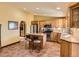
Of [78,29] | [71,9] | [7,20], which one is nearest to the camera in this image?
[78,29]

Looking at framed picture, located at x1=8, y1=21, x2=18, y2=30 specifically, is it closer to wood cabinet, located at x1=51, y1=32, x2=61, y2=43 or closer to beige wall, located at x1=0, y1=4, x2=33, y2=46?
beige wall, located at x1=0, y1=4, x2=33, y2=46

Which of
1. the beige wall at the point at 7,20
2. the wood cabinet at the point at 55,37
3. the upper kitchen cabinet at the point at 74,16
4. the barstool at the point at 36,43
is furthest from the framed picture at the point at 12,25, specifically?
the upper kitchen cabinet at the point at 74,16

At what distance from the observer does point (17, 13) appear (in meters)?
10.6

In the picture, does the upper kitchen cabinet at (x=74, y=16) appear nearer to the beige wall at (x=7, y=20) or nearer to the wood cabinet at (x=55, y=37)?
the beige wall at (x=7, y=20)

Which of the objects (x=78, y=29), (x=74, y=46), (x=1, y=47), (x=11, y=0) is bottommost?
(x=1, y=47)

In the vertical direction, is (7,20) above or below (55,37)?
above

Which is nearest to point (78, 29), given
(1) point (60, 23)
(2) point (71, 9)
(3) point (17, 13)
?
(2) point (71, 9)

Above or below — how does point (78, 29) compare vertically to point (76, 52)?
above

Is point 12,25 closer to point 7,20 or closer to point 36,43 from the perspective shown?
point 7,20

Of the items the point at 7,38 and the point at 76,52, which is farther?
the point at 7,38

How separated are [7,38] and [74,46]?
558 cm

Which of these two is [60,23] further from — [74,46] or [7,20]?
[74,46]

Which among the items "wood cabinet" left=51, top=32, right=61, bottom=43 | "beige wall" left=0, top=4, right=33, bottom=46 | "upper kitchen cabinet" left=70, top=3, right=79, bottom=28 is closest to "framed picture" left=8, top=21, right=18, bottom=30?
"beige wall" left=0, top=4, right=33, bottom=46

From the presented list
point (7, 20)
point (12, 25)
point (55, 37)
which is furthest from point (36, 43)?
point (55, 37)
